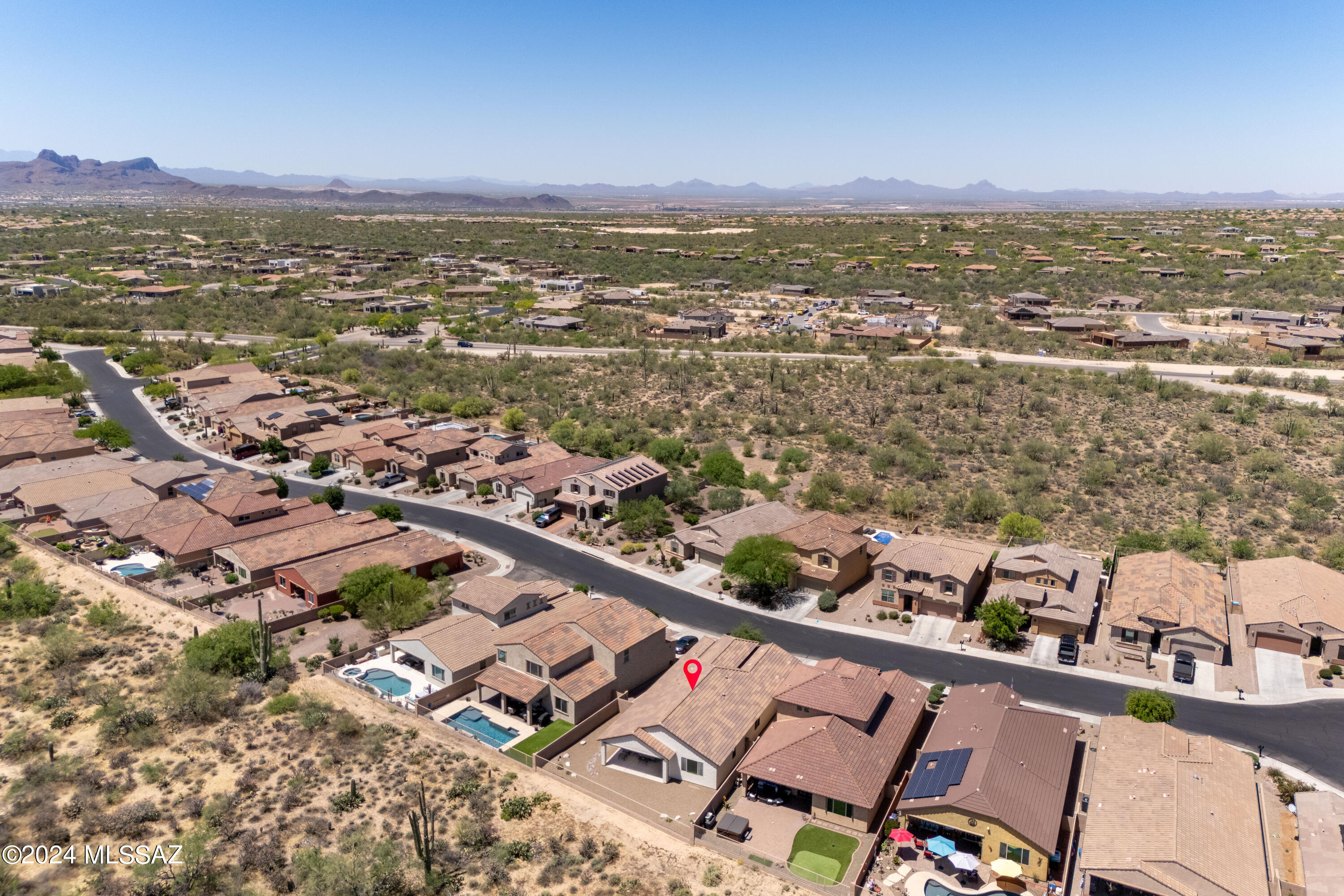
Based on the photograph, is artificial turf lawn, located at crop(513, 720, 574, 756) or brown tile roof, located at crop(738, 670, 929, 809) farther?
artificial turf lawn, located at crop(513, 720, 574, 756)

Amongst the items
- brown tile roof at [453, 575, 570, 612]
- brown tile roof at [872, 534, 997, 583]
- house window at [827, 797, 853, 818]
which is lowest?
house window at [827, 797, 853, 818]

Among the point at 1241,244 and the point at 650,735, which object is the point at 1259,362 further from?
the point at 1241,244

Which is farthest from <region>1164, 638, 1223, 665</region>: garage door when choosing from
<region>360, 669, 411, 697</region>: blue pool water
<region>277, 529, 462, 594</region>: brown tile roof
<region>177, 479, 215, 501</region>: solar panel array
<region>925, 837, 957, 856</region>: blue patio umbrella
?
<region>177, 479, 215, 501</region>: solar panel array

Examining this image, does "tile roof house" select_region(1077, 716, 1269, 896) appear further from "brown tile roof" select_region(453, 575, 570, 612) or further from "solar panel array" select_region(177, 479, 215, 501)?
"solar panel array" select_region(177, 479, 215, 501)

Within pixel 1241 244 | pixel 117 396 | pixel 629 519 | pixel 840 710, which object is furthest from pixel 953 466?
pixel 1241 244

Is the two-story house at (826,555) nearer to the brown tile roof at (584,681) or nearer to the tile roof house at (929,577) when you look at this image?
the tile roof house at (929,577)

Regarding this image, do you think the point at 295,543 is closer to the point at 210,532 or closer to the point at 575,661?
the point at 210,532
